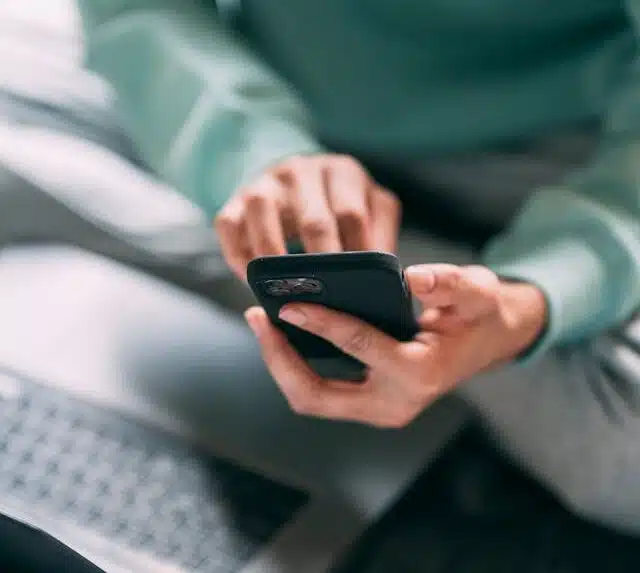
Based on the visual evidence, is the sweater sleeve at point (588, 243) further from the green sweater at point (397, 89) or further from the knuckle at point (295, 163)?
the knuckle at point (295, 163)

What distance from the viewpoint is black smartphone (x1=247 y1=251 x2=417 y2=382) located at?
0.42 m

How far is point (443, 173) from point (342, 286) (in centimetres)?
28

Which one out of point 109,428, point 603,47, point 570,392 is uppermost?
point 603,47

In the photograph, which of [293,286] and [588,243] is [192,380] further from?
[588,243]

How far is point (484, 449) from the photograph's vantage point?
63cm

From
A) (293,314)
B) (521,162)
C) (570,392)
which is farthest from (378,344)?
(521,162)

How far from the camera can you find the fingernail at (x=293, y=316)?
17.9 inches

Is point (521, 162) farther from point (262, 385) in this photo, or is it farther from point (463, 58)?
point (262, 385)

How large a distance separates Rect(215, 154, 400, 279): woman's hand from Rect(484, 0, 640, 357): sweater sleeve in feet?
0.28

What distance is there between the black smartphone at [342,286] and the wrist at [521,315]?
5 cm

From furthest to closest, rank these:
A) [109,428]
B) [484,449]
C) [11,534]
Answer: [484,449]
[109,428]
[11,534]

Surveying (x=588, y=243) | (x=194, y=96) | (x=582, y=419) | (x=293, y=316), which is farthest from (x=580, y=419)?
(x=194, y=96)

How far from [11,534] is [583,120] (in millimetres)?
486

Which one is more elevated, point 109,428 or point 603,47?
point 603,47
